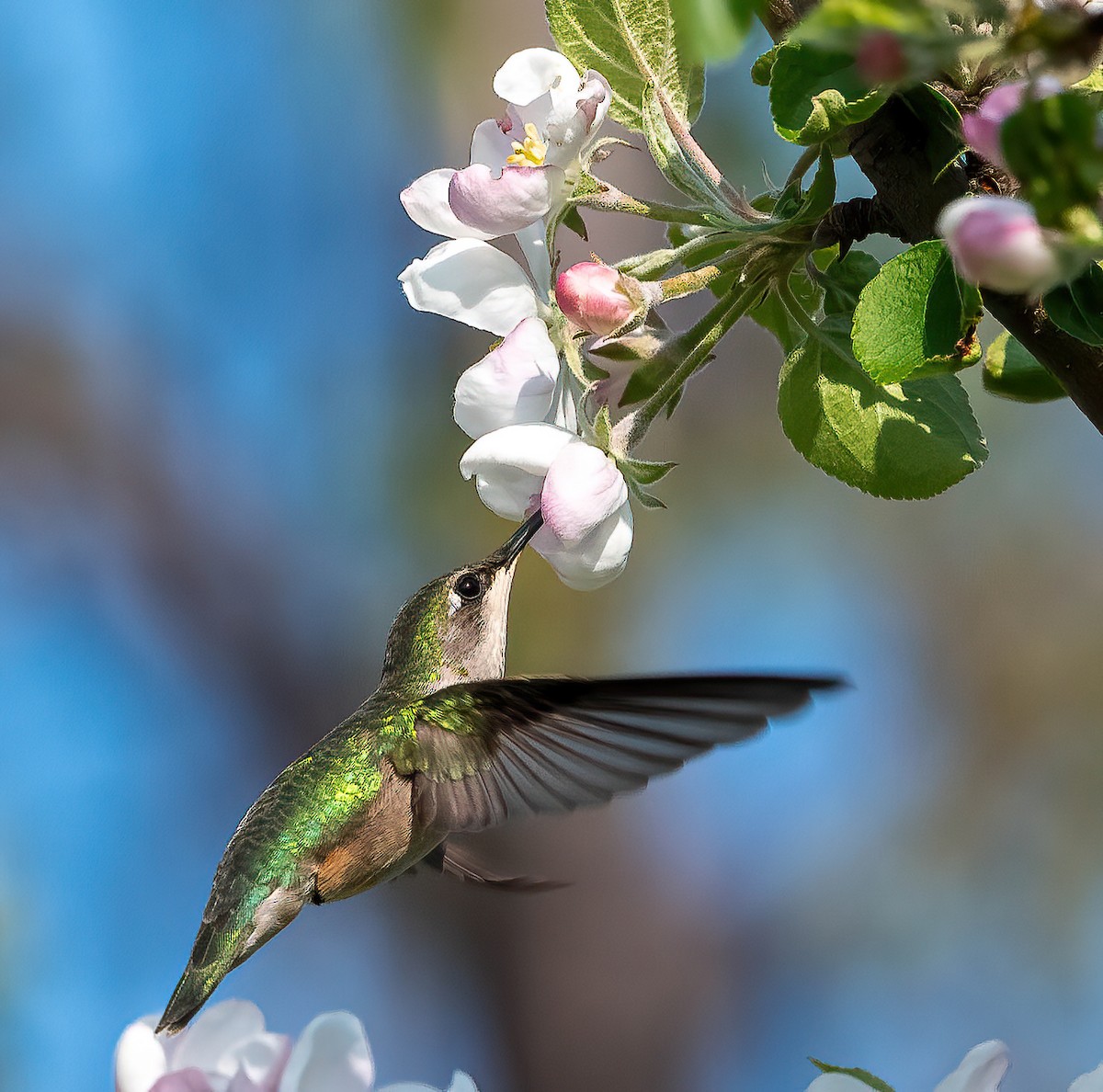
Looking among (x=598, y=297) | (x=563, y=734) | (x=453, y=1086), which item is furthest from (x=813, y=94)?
(x=453, y=1086)

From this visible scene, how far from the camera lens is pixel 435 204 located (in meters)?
0.94

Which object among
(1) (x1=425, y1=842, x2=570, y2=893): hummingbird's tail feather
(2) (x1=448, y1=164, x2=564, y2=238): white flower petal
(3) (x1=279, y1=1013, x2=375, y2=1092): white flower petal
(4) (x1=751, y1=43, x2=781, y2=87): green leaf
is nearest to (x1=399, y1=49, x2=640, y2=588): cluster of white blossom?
(2) (x1=448, y1=164, x2=564, y2=238): white flower petal

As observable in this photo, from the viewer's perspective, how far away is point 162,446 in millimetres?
4133

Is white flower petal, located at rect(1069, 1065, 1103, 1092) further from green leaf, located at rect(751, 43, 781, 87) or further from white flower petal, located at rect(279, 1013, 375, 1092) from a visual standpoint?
green leaf, located at rect(751, 43, 781, 87)

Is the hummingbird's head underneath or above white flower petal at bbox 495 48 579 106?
underneath

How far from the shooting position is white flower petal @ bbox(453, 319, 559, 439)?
892mm

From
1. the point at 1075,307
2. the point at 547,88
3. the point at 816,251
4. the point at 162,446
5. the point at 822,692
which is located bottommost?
the point at 822,692

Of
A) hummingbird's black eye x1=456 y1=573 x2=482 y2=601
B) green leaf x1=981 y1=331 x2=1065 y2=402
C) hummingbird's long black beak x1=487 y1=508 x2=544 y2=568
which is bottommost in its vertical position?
green leaf x1=981 y1=331 x2=1065 y2=402

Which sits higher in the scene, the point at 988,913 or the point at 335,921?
the point at 335,921

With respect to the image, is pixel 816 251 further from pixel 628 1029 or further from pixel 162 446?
pixel 162 446

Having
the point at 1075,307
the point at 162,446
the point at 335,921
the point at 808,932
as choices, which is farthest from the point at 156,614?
the point at 1075,307

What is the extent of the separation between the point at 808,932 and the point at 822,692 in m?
3.33

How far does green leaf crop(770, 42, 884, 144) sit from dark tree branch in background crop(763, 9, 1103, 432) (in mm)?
25

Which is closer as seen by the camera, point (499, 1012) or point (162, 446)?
point (499, 1012)
